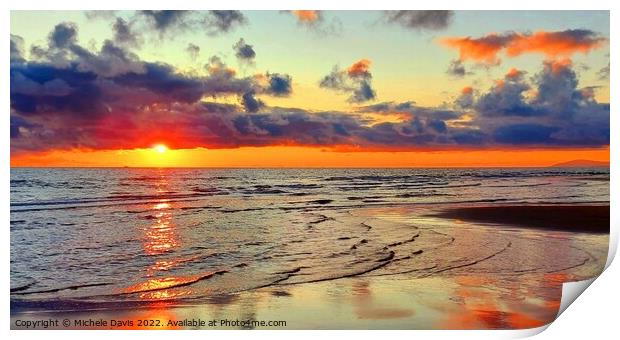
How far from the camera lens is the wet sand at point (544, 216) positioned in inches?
444

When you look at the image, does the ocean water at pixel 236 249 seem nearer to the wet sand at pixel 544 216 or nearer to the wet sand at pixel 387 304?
the wet sand at pixel 387 304

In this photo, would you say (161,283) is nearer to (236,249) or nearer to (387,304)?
(236,249)

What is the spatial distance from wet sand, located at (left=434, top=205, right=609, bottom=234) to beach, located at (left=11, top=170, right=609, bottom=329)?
4 centimetres

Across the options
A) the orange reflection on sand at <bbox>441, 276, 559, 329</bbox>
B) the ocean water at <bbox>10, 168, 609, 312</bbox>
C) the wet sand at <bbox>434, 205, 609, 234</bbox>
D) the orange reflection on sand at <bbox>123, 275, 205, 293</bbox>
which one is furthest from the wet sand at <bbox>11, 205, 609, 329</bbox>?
the wet sand at <bbox>434, 205, 609, 234</bbox>

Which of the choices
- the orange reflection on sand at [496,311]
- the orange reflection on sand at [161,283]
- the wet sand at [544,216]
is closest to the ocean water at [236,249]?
the orange reflection on sand at [161,283]

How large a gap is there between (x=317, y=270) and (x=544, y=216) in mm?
7276

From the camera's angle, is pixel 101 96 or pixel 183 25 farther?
pixel 101 96

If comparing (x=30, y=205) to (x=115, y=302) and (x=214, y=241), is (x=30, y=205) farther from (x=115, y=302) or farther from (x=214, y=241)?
(x=115, y=302)

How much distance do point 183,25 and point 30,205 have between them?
10.2m

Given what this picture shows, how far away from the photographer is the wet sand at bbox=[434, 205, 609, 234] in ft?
37.0

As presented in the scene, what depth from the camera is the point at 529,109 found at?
12.6 meters

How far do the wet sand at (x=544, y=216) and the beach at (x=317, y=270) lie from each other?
4 cm

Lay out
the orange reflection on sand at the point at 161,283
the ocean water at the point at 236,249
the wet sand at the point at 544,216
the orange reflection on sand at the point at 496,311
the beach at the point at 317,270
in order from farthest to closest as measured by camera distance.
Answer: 1. the wet sand at the point at 544,216
2. the ocean water at the point at 236,249
3. the orange reflection on sand at the point at 161,283
4. the beach at the point at 317,270
5. the orange reflection on sand at the point at 496,311

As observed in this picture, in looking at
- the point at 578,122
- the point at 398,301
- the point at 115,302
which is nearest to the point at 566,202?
the point at 578,122
